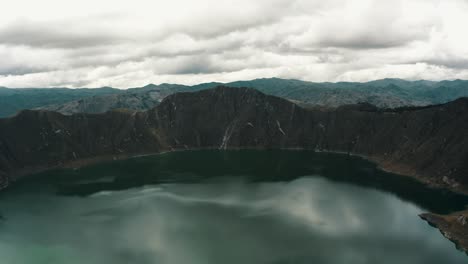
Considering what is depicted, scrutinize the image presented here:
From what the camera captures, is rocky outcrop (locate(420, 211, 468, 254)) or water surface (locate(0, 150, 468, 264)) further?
rocky outcrop (locate(420, 211, 468, 254))

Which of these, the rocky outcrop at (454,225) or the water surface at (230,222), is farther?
the rocky outcrop at (454,225)

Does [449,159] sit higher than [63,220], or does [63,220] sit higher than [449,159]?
[449,159]

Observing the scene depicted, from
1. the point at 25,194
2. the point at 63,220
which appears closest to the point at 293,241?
the point at 63,220

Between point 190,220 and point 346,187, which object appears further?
point 346,187

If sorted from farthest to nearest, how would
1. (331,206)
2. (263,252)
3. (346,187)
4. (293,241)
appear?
(346,187) < (331,206) < (293,241) < (263,252)

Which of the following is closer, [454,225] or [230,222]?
[454,225]

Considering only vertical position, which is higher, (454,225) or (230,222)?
(454,225)

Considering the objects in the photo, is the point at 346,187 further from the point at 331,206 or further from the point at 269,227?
the point at 269,227

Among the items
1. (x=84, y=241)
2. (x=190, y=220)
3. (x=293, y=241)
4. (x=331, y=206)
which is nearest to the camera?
(x=293, y=241)
